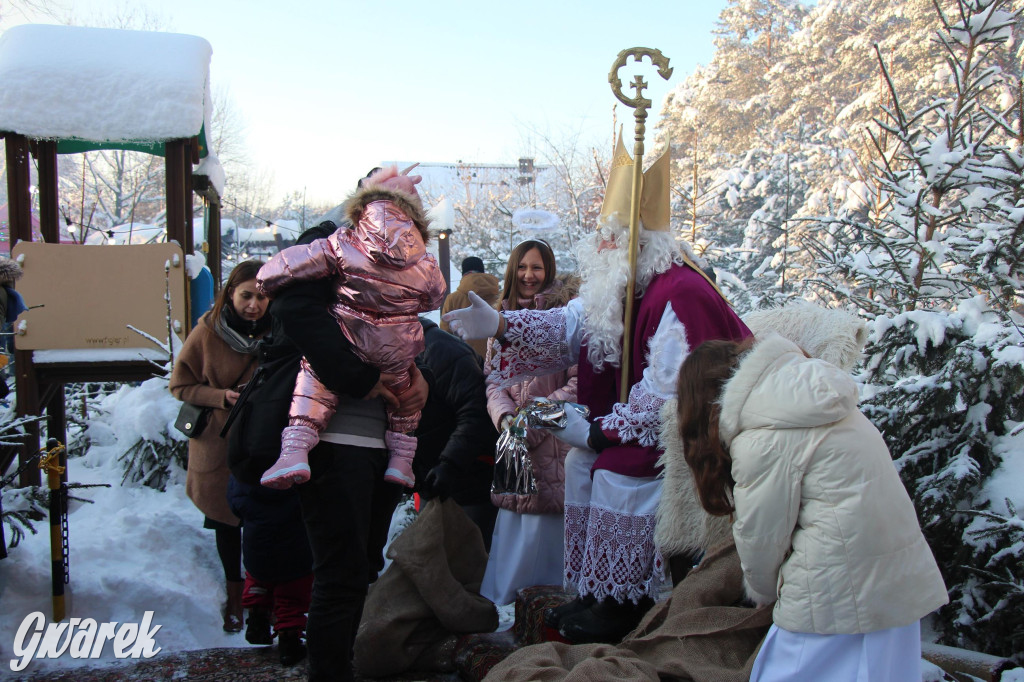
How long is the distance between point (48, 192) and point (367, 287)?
4.24 meters

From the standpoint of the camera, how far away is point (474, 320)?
10.6 feet

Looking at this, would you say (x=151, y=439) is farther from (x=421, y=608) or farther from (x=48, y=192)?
(x=421, y=608)

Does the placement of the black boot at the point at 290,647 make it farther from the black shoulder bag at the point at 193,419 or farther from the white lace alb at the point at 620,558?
the white lace alb at the point at 620,558

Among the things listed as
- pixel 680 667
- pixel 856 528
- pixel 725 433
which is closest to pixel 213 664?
pixel 680 667

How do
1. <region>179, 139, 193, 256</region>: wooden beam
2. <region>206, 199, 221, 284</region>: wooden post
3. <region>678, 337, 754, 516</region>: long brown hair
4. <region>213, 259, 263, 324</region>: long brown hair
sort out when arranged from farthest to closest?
<region>206, 199, 221, 284</region>: wooden post
<region>179, 139, 193, 256</region>: wooden beam
<region>213, 259, 263, 324</region>: long brown hair
<region>678, 337, 754, 516</region>: long brown hair

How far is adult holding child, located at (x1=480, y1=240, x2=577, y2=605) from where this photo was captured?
12.3ft

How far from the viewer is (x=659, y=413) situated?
2.75m

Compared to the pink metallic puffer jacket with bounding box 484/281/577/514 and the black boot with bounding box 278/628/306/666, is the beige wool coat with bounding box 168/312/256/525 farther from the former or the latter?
the pink metallic puffer jacket with bounding box 484/281/577/514

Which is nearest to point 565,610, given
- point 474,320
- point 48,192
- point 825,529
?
point 474,320

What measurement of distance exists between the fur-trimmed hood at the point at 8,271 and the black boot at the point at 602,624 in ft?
12.9

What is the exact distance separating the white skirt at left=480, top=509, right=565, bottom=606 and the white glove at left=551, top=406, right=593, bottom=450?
2.99ft

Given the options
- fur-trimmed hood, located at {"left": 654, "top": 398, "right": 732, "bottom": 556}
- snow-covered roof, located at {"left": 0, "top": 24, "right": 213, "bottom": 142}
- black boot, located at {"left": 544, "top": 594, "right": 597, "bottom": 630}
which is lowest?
black boot, located at {"left": 544, "top": 594, "right": 597, "bottom": 630}

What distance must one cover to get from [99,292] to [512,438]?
11.0 ft

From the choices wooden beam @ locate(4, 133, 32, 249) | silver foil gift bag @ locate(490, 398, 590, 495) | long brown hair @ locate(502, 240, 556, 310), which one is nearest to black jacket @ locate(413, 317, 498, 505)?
silver foil gift bag @ locate(490, 398, 590, 495)
